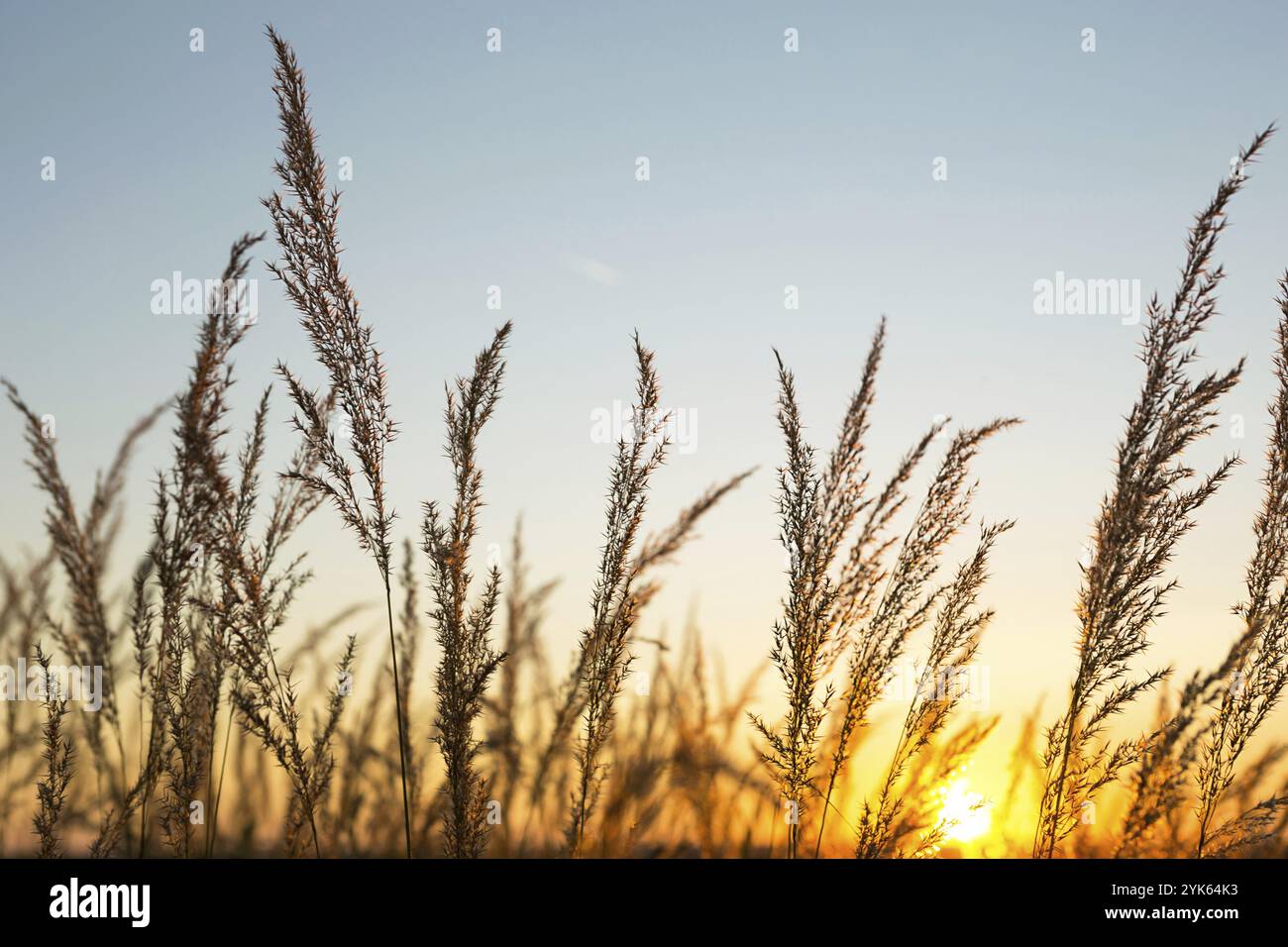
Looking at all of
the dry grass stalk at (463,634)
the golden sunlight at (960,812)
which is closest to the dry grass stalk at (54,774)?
the dry grass stalk at (463,634)

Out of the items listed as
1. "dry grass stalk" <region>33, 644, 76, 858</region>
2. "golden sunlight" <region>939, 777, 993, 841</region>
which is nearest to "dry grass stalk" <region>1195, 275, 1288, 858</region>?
"golden sunlight" <region>939, 777, 993, 841</region>

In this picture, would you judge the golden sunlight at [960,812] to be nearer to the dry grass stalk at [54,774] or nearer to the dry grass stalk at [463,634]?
the dry grass stalk at [463,634]

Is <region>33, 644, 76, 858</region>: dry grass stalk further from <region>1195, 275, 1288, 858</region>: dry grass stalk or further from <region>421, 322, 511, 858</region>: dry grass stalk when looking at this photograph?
<region>1195, 275, 1288, 858</region>: dry grass stalk

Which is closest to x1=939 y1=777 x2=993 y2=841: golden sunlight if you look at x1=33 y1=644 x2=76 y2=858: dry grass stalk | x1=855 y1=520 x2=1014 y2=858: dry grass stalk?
x1=855 y1=520 x2=1014 y2=858: dry grass stalk

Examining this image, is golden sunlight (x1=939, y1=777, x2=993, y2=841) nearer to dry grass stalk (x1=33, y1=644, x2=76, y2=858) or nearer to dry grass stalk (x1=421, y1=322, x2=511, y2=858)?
dry grass stalk (x1=421, y1=322, x2=511, y2=858)

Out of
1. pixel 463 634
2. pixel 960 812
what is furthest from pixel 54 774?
Result: pixel 960 812

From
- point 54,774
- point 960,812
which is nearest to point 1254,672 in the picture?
point 960,812

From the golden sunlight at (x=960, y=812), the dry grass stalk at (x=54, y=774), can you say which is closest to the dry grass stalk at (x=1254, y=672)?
the golden sunlight at (x=960, y=812)

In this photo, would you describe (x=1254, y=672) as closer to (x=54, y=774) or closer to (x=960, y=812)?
(x=960, y=812)

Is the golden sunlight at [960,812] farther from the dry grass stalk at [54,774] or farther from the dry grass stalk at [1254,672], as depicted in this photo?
the dry grass stalk at [54,774]

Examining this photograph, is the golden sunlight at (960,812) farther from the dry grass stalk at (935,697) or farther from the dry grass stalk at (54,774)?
the dry grass stalk at (54,774)
